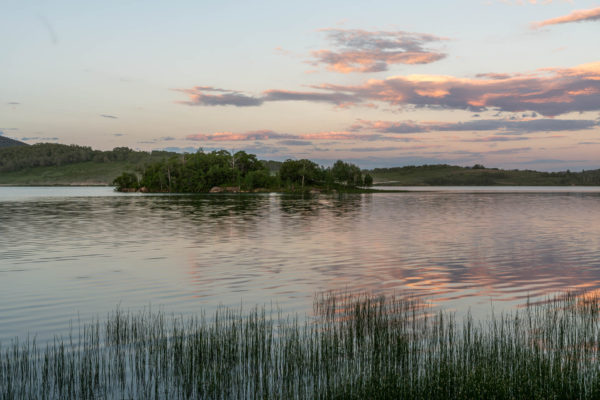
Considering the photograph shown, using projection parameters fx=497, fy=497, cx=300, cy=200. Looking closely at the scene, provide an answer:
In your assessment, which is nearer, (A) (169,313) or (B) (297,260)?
(A) (169,313)

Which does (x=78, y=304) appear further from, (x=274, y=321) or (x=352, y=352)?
(x=352, y=352)

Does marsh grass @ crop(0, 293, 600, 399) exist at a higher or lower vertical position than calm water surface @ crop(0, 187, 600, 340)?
higher

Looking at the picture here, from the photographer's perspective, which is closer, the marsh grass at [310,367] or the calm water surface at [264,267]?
the marsh grass at [310,367]

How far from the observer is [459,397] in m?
12.0

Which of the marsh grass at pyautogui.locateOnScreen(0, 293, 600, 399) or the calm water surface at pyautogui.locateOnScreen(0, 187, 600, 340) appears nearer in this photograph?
the marsh grass at pyautogui.locateOnScreen(0, 293, 600, 399)

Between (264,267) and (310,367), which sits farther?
(264,267)

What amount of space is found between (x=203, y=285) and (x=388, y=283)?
10.6m

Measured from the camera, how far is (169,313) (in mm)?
21594

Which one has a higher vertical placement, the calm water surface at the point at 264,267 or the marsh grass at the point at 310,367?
the marsh grass at the point at 310,367

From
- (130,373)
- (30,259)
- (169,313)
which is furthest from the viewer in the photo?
(30,259)

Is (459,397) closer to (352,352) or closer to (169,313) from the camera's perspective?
(352,352)

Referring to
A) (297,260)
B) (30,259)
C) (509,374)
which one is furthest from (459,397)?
(30,259)

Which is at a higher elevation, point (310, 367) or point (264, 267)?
point (310, 367)

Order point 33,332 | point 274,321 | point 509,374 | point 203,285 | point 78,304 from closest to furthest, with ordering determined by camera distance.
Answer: point 509,374 → point 33,332 → point 274,321 → point 78,304 → point 203,285
